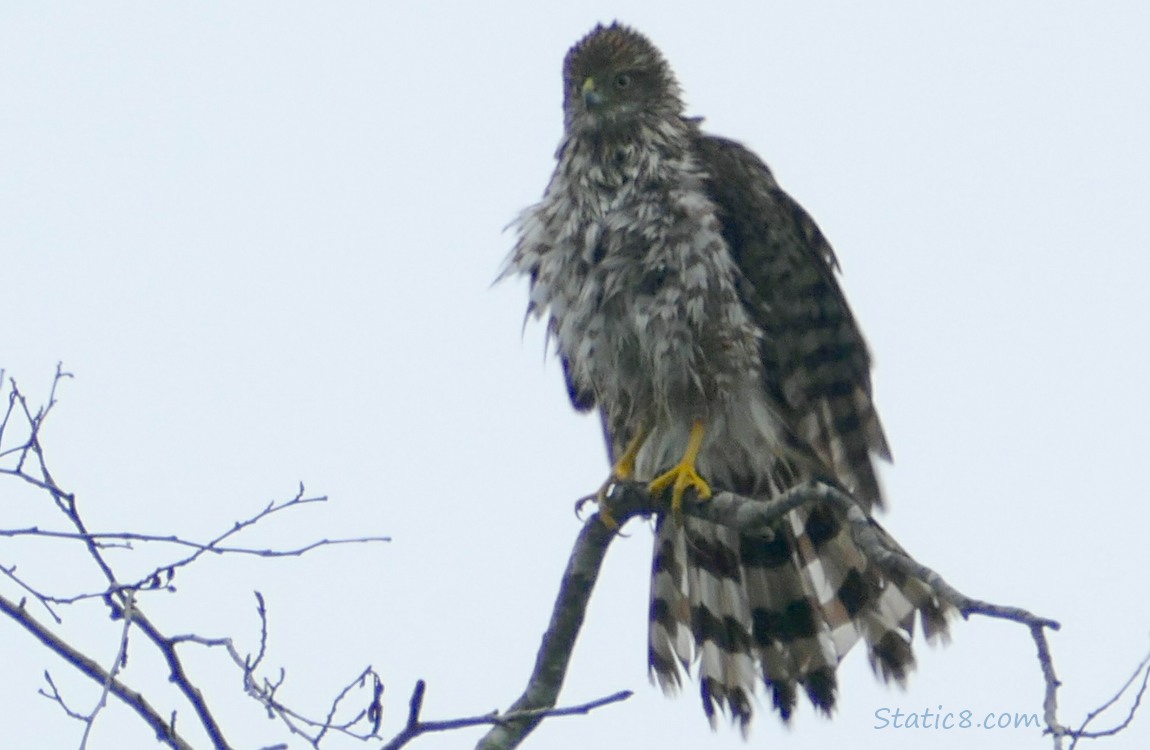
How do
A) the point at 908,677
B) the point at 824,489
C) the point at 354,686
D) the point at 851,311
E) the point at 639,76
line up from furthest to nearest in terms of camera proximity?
the point at 639,76 < the point at 851,311 < the point at 908,677 < the point at 354,686 < the point at 824,489

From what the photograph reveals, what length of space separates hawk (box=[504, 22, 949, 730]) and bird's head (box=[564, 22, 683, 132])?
41 mm

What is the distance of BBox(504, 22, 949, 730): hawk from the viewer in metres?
4.86

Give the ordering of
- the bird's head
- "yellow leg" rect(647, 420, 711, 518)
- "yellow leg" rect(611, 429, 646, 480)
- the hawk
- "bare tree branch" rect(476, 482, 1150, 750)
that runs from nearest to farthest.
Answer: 1. "bare tree branch" rect(476, 482, 1150, 750)
2. "yellow leg" rect(647, 420, 711, 518)
3. the hawk
4. "yellow leg" rect(611, 429, 646, 480)
5. the bird's head

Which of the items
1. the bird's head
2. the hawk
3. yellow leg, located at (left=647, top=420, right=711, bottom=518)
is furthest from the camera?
the bird's head

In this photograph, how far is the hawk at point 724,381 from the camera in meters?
4.86

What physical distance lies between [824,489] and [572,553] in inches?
35.0

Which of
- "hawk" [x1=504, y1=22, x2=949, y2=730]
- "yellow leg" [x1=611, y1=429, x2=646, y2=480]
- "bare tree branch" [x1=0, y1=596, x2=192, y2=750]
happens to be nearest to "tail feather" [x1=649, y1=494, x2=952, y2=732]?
"hawk" [x1=504, y1=22, x2=949, y2=730]

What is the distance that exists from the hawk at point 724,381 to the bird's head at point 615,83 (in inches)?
1.6

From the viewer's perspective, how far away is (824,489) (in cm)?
343

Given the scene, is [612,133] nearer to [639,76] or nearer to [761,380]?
[639,76]

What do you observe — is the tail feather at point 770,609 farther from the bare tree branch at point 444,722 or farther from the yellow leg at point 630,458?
the bare tree branch at point 444,722

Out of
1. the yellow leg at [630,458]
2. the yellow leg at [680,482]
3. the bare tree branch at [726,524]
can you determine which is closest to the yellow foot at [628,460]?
the yellow leg at [630,458]

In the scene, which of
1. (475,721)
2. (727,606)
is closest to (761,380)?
(727,606)

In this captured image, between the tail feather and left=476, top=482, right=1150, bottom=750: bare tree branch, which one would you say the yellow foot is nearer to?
the tail feather
